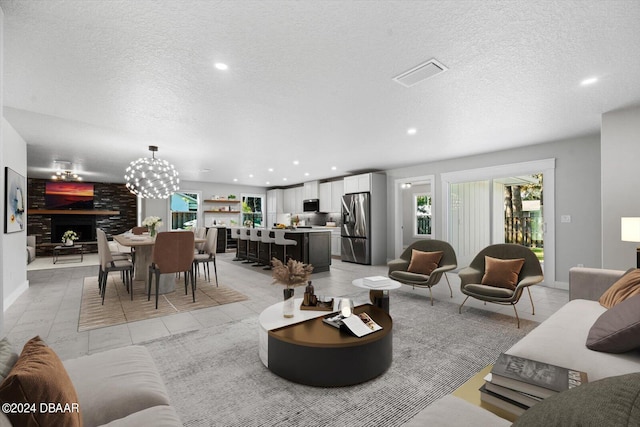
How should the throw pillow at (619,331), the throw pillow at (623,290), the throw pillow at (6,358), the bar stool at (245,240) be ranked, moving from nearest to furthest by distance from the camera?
the throw pillow at (6,358)
the throw pillow at (619,331)
the throw pillow at (623,290)
the bar stool at (245,240)

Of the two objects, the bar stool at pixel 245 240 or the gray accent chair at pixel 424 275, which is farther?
the bar stool at pixel 245 240

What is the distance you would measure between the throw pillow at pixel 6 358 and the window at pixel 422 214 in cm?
899

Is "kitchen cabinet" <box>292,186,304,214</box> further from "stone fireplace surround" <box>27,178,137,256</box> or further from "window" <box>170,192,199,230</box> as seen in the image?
"stone fireplace surround" <box>27,178,137,256</box>

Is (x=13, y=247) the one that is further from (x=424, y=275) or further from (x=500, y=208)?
(x=500, y=208)

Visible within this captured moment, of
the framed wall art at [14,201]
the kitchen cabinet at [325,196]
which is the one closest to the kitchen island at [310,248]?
the kitchen cabinet at [325,196]

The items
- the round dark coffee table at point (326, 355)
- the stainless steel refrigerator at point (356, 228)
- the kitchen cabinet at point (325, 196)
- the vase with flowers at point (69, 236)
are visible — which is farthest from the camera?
the kitchen cabinet at point (325, 196)

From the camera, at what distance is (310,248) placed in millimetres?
6262

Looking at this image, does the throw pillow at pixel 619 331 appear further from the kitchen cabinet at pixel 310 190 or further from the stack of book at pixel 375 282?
the kitchen cabinet at pixel 310 190

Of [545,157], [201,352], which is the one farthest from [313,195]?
[201,352]

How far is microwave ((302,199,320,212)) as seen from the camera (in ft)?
32.1

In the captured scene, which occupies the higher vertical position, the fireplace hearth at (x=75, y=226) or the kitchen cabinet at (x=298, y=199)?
the kitchen cabinet at (x=298, y=199)

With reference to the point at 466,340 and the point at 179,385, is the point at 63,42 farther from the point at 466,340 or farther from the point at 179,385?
the point at 466,340

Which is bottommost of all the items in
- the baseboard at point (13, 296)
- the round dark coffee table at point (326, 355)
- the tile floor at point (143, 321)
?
the tile floor at point (143, 321)

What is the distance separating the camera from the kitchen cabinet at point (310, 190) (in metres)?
9.80
